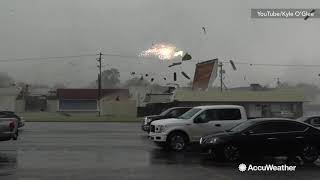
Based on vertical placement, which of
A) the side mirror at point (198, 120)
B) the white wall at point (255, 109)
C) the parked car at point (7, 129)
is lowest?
the parked car at point (7, 129)

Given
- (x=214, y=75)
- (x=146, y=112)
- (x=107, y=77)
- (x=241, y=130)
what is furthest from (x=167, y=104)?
(x=107, y=77)

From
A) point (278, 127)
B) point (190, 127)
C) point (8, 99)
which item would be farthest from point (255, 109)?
point (278, 127)

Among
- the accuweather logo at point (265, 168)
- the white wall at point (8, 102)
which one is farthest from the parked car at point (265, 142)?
the white wall at point (8, 102)

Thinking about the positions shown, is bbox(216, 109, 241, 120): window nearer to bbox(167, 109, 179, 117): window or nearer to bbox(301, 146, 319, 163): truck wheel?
bbox(301, 146, 319, 163): truck wheel

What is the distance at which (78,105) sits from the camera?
104 meters

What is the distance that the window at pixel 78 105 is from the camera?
10406cm

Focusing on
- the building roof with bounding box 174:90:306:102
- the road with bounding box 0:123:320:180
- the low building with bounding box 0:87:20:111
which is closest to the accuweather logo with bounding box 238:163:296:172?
the road with bounding box 0:123:320:180

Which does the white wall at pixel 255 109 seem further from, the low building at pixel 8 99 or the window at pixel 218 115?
the window at pixel 218 115

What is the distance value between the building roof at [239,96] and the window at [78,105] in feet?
113

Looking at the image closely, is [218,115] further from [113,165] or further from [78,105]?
[78,105]

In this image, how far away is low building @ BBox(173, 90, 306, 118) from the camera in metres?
71.4

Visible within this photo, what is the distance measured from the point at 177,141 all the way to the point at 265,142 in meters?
4.92

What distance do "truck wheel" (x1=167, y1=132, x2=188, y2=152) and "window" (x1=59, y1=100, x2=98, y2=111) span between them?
83439 millimetres

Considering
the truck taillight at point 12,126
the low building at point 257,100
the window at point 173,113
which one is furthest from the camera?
the low building at point 257,100
